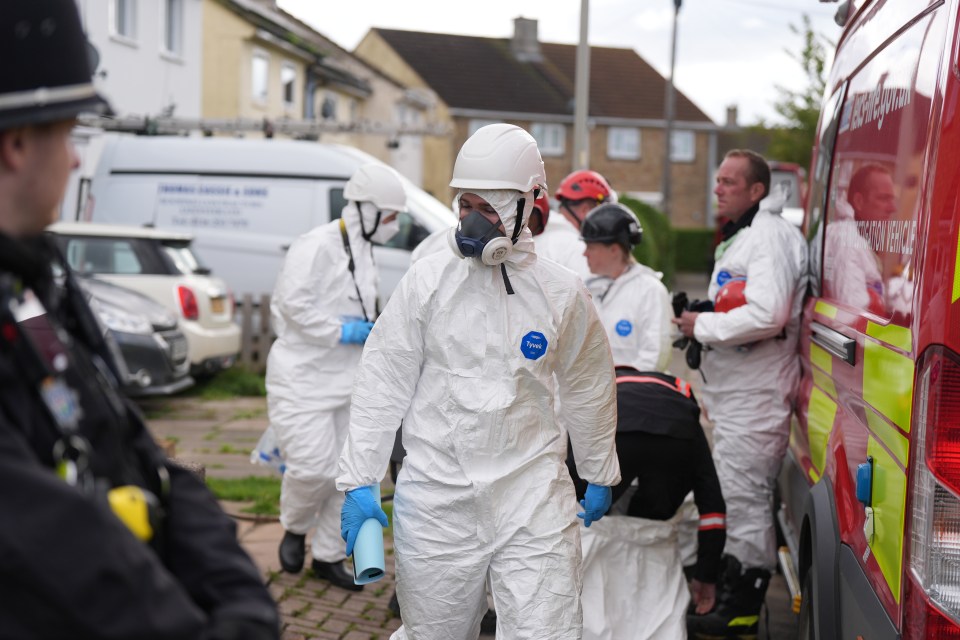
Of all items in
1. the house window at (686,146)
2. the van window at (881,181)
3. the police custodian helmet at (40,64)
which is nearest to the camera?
the police custodian helmet at (40,64)

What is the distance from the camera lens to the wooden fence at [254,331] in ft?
42.8

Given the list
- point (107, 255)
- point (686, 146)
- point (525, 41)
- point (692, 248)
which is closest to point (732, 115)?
point (686, 146)

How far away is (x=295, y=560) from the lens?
602cm

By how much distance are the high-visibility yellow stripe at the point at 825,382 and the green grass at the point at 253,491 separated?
12.1ft

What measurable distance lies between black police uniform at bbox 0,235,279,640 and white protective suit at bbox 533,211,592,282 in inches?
189

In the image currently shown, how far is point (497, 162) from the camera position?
365 centimetres

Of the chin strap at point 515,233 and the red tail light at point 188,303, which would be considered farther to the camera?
the red tail light at point 188,303

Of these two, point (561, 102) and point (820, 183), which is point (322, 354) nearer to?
point (820, 183)

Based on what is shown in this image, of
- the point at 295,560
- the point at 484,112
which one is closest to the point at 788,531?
the point at 295,560

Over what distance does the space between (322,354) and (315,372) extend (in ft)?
0.33

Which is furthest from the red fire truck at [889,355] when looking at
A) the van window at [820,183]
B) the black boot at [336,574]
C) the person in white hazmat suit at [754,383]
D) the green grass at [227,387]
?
the green grass at [227,387]

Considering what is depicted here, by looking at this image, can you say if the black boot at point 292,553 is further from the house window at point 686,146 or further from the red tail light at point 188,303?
the house window at point 686,146

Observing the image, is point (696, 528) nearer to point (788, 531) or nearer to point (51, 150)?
point (788, 531)

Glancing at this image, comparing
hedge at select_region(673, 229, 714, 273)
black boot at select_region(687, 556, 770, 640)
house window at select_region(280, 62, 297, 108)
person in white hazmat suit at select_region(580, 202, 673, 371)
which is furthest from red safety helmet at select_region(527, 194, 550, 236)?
hedge at select_region(673, 229, 714, 273)
